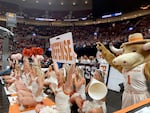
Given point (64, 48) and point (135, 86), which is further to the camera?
point (135, 86)

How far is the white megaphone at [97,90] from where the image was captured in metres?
1.86

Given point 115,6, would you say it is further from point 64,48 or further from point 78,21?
point 64,48

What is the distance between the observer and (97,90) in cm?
190

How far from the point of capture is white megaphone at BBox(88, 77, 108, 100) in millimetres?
1864

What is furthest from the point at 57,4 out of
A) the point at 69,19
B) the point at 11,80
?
the point at 11,80

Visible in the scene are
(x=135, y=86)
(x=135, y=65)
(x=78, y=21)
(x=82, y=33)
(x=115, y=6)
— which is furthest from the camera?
(x=78, y=21)

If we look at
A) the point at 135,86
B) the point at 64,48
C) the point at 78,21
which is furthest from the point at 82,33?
the point at 64,48

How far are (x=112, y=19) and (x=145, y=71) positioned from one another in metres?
20.0

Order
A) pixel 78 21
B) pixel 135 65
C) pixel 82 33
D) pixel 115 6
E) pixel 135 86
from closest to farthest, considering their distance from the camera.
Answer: pixel 135 65 → pixel 135 86 → pixel 115 6 → pixel 82 33 → pixel 78 21

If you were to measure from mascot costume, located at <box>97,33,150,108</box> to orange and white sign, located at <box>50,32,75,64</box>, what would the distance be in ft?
1.39

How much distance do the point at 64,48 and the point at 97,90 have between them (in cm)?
53

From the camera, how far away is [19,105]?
328cm

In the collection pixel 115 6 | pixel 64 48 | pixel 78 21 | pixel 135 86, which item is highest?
pixel 115 6

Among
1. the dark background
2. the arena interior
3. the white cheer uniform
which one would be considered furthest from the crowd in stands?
the white cheer uniform
